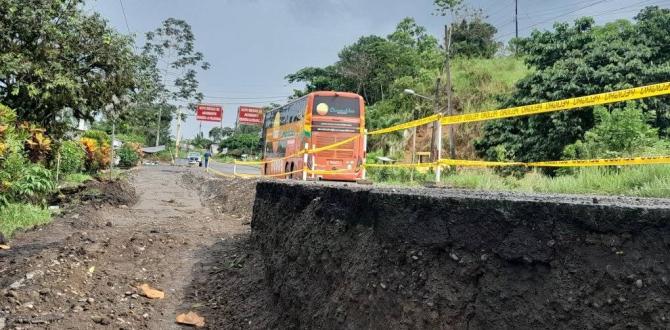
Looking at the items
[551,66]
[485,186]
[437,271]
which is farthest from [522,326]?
[551,66]

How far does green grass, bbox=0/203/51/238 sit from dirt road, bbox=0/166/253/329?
0.34 metres

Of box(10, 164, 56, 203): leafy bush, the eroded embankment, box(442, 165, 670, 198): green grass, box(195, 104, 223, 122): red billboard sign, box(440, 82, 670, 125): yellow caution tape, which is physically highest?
box(195, 104, 223, 122): red billboard sign

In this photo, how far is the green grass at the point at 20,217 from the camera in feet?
32.9

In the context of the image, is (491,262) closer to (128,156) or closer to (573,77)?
(573,77)

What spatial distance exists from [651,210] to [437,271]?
1048 mm

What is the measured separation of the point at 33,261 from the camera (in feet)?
21.8

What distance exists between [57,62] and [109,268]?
264 inches

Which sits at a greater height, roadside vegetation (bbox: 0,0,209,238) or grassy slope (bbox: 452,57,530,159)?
grassy slope (bbox: 452,57,530,159)

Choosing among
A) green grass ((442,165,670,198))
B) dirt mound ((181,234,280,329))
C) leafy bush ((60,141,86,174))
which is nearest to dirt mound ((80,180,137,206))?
leafy bush ((60,141,86,174))

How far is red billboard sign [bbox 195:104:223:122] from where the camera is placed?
55.5 metres

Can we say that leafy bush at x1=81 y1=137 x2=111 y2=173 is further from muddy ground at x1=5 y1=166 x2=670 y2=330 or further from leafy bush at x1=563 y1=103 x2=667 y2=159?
leafy bush at x1=563 y1=103 x2=667 y2=159

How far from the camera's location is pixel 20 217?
10688 millimetres

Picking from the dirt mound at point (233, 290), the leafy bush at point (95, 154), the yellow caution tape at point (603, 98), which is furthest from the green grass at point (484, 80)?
the yellow caution tape at point (603, 98)

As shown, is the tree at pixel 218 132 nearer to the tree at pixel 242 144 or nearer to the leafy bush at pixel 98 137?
the tree at pixel 242 144
